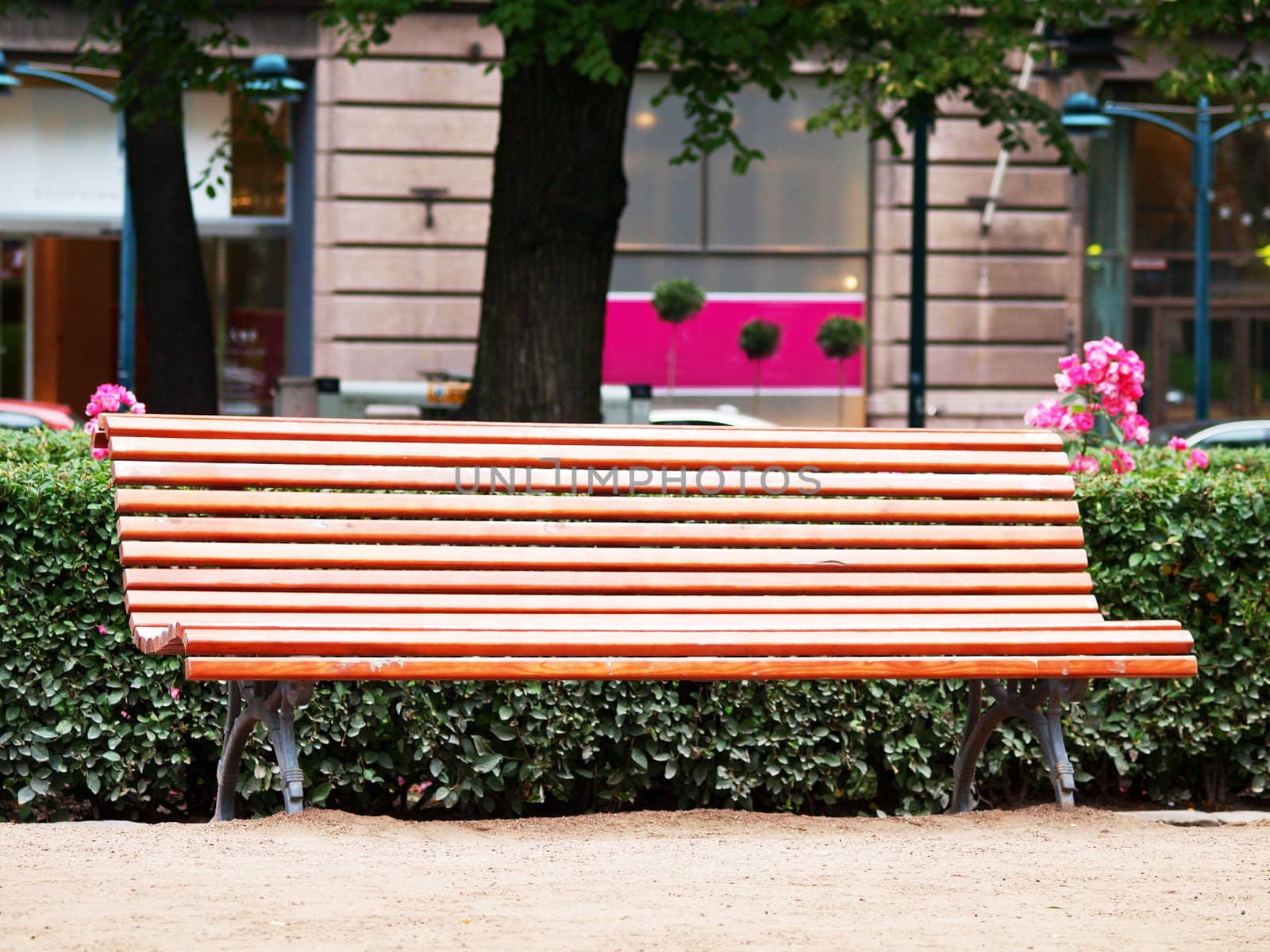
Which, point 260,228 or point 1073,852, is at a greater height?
point 260,228

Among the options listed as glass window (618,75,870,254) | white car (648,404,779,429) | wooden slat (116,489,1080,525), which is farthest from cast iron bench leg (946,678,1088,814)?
glass window (618,75,870,254)

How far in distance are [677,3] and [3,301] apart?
48.8ft

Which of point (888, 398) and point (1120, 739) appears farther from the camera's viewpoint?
point (888, 398)

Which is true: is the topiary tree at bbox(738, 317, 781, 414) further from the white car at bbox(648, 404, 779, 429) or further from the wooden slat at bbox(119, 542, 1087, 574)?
the wooden slat at bbox(119, 542, 1087, 574)

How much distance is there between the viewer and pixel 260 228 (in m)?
23.2

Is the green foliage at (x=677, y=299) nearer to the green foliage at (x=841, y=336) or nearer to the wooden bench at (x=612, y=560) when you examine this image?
the green foliage at (x=841, y=336)

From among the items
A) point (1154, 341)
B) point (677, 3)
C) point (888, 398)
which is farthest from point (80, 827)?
point (1154, 341)

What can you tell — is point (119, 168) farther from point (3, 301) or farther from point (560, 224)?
point (560, 224)

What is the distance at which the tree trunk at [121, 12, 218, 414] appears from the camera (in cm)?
1431

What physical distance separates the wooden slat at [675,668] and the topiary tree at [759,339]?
57.5 ft

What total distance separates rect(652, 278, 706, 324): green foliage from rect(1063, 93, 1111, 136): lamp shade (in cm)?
474

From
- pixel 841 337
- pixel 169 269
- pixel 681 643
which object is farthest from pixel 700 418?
pixel 681 643

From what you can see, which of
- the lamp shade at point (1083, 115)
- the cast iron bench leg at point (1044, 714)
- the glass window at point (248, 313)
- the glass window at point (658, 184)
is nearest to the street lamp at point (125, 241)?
the glass window at point (248, 313)

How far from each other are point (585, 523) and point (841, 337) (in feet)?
57.6
